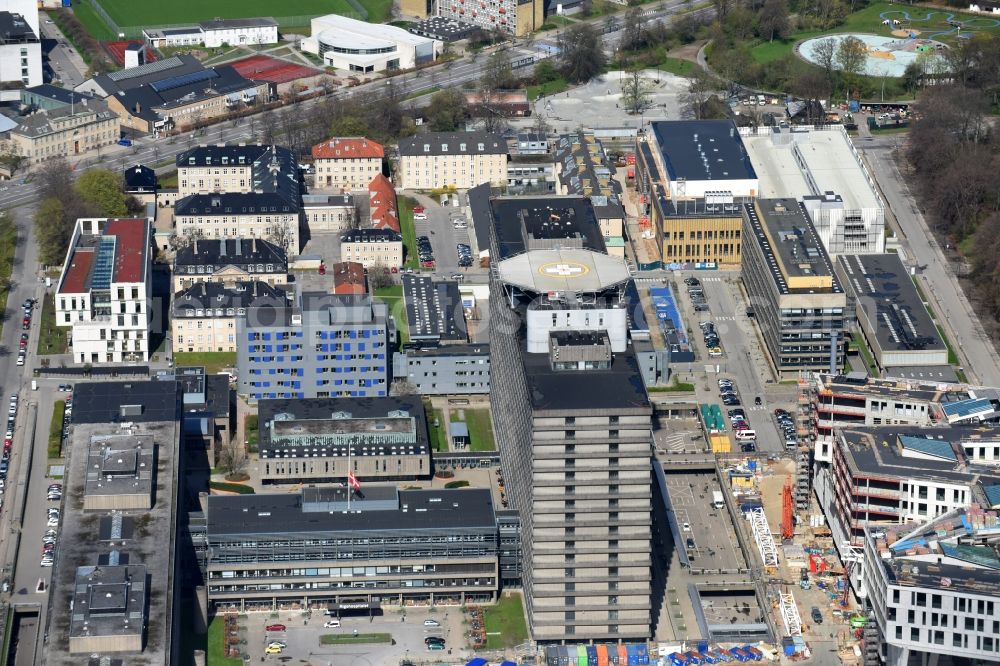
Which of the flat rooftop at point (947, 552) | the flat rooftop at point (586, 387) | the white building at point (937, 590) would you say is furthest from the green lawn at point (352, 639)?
the flat rooftop at point (947, 552)

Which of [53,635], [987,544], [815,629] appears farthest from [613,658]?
[53,635]

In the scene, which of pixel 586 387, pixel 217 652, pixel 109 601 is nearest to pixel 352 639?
pixel 217 652

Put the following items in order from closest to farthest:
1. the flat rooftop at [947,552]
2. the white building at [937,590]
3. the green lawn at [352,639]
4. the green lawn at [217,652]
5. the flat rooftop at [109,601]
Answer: the flat rooftop at [109,601] → the white building at [937,590] → the flat rooftop at [947,552] → the green lawn at [217,652] → the green lawn at [352,639]

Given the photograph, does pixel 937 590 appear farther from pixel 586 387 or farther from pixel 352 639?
pixel 352 639

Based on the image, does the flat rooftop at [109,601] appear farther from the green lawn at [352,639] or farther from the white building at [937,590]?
the white building at [937,590]

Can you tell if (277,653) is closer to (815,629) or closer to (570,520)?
(570,520)

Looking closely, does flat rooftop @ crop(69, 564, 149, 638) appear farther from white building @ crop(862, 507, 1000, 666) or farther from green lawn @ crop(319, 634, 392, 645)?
white building @ crop(862, 507, 1000, 666)
